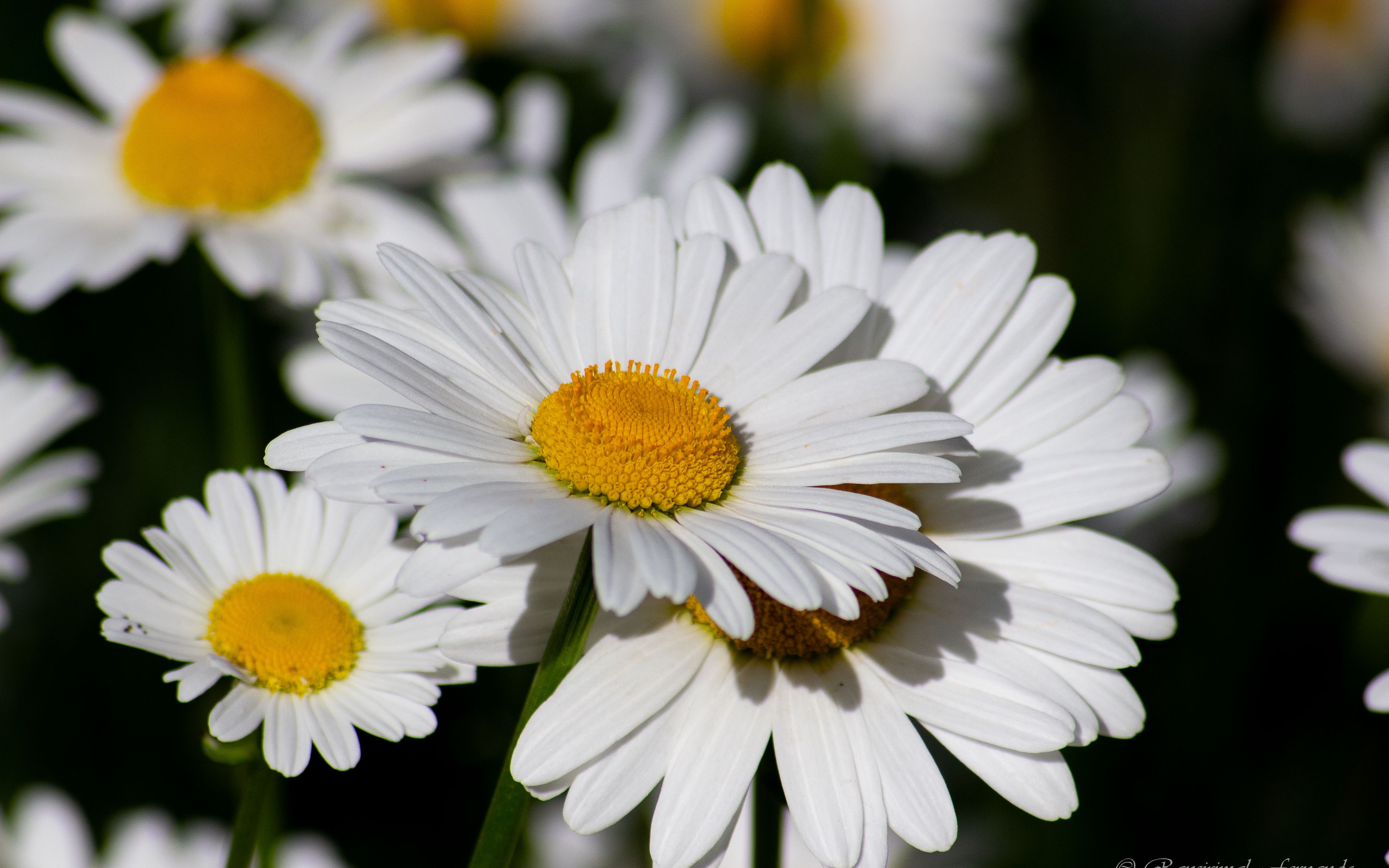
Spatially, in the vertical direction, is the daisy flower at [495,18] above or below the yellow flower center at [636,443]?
above

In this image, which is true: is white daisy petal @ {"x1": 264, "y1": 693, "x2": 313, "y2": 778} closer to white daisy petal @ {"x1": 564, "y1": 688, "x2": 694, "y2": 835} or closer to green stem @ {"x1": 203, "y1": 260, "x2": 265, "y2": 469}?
white daisy petal @ {"x1": 564, "y1": 688, "x2": 694, "y2": 835}

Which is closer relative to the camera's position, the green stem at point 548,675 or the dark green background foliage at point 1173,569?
the green stem at point 548,675

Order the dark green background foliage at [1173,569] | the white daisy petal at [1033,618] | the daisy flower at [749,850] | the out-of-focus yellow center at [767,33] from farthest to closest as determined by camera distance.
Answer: the out-of-focus yellow center at [767,33] → the dark green background foliage at [1173,569] → the daisy flower at [749,850] → the white daisy petal at [1033,618]

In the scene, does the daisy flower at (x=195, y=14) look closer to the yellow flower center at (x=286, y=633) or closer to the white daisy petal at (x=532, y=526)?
the yellow flower center at (x=286, y=633)

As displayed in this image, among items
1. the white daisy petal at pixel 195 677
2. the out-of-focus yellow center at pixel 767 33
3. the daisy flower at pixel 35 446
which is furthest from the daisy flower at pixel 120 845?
the out-of-focus yellow center at pixel 767 33

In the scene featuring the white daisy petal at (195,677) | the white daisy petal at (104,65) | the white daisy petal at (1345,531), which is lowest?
the white daisy petal at (195,677)

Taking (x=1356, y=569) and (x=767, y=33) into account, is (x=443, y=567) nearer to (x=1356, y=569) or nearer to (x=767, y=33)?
(x=1356, y=569)

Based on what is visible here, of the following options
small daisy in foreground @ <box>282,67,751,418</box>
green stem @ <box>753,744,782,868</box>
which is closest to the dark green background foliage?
small daisy in foreground @ <box>282,67,751,418</box>
